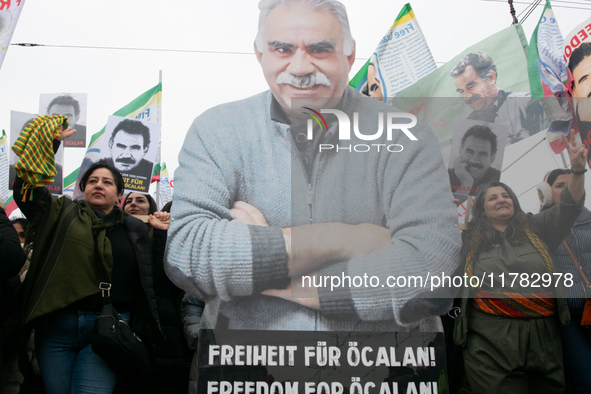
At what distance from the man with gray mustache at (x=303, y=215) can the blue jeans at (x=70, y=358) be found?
0.54 meters

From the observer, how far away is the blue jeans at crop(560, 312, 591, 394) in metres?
2.38

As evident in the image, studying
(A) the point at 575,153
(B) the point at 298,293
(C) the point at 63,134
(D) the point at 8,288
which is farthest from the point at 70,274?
(A) the point at 575,153

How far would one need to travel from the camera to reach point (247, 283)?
1.89m

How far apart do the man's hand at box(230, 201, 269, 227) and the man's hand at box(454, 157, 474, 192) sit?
967 mm

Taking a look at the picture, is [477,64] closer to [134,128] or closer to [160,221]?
[160,221]

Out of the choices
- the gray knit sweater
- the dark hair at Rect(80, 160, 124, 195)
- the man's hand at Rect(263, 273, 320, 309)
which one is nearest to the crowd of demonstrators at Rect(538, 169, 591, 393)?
the gray knit sweater

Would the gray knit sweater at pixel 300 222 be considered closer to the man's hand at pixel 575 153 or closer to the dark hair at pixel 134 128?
the man's hand at pixel 575 153

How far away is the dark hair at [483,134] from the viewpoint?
2.14 m

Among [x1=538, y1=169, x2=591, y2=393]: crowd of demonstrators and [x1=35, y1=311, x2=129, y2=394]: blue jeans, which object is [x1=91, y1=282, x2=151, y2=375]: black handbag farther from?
[x1=538, y1=169, x2=591, y2=393]: crowd of demonstrators

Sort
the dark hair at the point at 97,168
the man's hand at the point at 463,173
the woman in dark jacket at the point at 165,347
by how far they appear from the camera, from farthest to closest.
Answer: the dark hair at the point at 97,168 → the woman in dark jacket at the point at 165,347 → the man's hand at the point at 463,173

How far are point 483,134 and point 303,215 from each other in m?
1.01

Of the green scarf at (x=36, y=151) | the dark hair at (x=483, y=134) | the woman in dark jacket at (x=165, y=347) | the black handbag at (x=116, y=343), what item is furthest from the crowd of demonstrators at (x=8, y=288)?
the dark hair at (x=483, y=134)

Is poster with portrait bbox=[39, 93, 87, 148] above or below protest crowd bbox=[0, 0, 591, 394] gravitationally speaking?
above

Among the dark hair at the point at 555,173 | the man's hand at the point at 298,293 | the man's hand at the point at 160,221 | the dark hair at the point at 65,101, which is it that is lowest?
the man's hand at the point at 298,293
